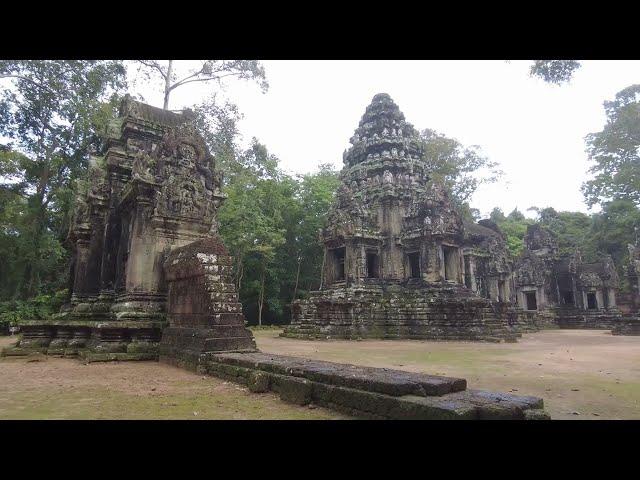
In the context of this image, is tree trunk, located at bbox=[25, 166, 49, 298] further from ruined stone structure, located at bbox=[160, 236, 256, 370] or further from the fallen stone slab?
the fallen stone slab

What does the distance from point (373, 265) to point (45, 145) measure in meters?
20.1

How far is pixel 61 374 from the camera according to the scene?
6.39 m

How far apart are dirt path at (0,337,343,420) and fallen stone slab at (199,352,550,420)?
17 centimetres

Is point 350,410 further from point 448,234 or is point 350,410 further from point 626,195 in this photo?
point 626,195

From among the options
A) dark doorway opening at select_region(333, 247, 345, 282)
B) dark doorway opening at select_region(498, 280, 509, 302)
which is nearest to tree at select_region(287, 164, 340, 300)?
dark doorway opening at select_region(333, 247, 345, 282)

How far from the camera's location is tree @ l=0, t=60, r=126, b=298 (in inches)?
844

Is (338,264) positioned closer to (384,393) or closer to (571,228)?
(384,393)

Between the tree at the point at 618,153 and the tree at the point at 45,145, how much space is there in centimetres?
3757

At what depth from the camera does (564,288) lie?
32.7 meters

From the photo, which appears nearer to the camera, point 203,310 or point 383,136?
point 203,310

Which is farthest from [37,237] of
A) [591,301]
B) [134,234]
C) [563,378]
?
[591,301]

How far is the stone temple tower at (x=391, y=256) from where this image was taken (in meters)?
18.4

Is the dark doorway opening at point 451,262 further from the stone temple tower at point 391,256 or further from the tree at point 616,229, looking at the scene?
the tree at point 616,229
